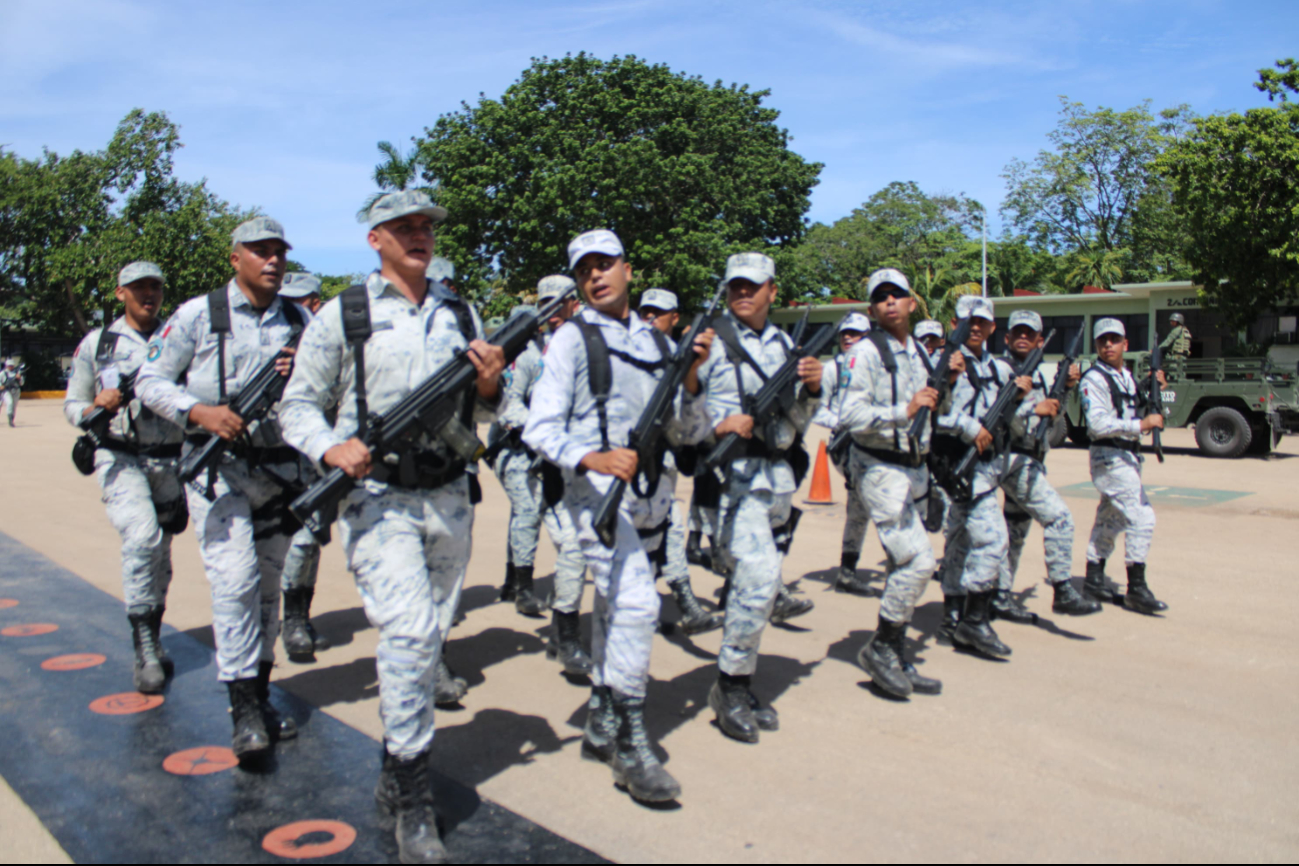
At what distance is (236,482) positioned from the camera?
4.03m

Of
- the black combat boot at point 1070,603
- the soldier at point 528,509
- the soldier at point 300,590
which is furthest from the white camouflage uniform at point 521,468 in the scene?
the black combat boot at point 1070,603

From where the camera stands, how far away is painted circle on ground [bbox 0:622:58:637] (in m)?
5.50

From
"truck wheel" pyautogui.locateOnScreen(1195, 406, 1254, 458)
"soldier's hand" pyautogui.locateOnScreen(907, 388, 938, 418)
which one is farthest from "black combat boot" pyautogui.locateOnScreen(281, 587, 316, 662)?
"truck wheel" pyautogui.locateOnScreen(1195, 406, 1254, 458)

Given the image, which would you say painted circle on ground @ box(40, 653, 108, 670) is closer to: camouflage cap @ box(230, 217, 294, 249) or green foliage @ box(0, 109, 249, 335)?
camouflage cap @ box(230, 217, 294, 249)

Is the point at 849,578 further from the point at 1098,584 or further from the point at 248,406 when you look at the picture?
the point at 248,406

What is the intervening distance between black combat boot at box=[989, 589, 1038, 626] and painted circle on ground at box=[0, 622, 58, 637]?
5620mm

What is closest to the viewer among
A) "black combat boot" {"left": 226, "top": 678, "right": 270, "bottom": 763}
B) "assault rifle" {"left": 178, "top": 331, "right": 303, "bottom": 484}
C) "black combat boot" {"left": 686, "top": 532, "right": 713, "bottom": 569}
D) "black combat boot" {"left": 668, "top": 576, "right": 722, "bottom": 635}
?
"black combat boot" {"left": 226, "top": 678, "right": 270, "bottom": 763}

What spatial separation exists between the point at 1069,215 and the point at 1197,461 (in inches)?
1390

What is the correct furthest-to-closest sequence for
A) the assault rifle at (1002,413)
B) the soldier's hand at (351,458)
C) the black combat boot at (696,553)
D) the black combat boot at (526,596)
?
the black combat boot at (696,553)
the black combat boot at (526,596)
the assault rifle at (1002,413)
the soldier's hand at (351,458)

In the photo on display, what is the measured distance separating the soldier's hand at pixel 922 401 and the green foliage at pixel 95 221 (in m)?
39.6

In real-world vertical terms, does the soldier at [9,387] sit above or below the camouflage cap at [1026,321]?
below

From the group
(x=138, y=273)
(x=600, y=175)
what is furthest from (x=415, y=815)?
(x=600, y=175)

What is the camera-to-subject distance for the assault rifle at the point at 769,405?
13.6 feet

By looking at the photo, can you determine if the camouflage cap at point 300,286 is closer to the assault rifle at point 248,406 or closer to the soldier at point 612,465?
the assault rifle at point 248,406
